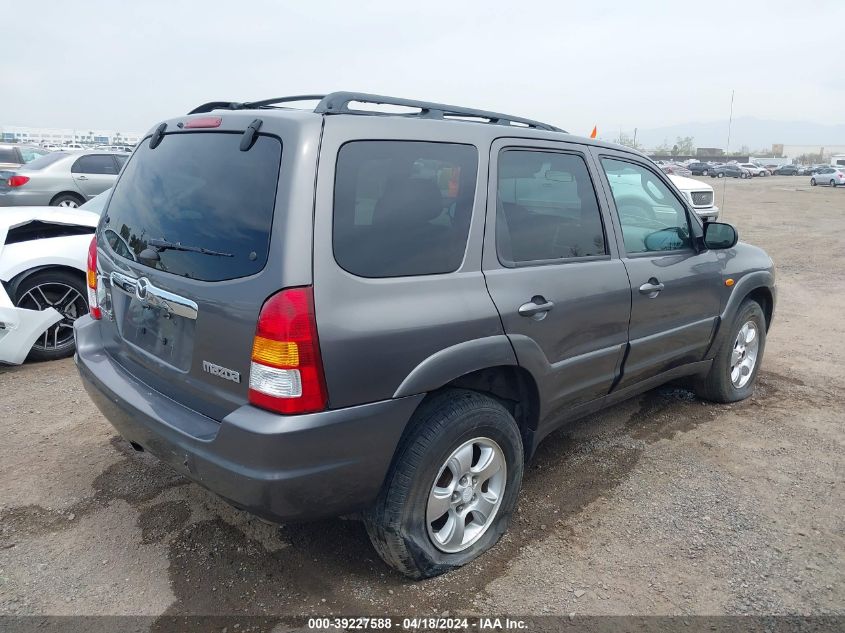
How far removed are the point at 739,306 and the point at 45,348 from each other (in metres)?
5.34

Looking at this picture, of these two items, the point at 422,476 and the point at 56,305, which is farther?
the point at 56,305

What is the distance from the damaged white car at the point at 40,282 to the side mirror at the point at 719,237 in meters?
4.76

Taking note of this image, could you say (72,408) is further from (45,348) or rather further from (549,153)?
(549,153)

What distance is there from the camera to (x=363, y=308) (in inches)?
85.5

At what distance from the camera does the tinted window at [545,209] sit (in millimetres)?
2773

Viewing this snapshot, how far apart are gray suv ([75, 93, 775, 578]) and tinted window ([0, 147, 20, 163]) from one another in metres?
17.9

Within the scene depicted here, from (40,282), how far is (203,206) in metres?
3.51

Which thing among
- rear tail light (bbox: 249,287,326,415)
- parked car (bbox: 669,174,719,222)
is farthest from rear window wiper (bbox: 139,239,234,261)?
parked car (bbox: 669,174,719,222)

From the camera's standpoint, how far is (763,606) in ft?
8.18

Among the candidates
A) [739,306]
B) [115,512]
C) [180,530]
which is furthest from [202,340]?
[739,306]

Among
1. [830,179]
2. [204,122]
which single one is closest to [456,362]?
[204,122]

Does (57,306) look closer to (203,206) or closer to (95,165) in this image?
(203,206)

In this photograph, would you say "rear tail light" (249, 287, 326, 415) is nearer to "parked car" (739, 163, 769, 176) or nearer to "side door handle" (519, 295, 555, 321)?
"side door handle" (519, 295, 555, 321)

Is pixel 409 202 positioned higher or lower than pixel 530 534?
higher
